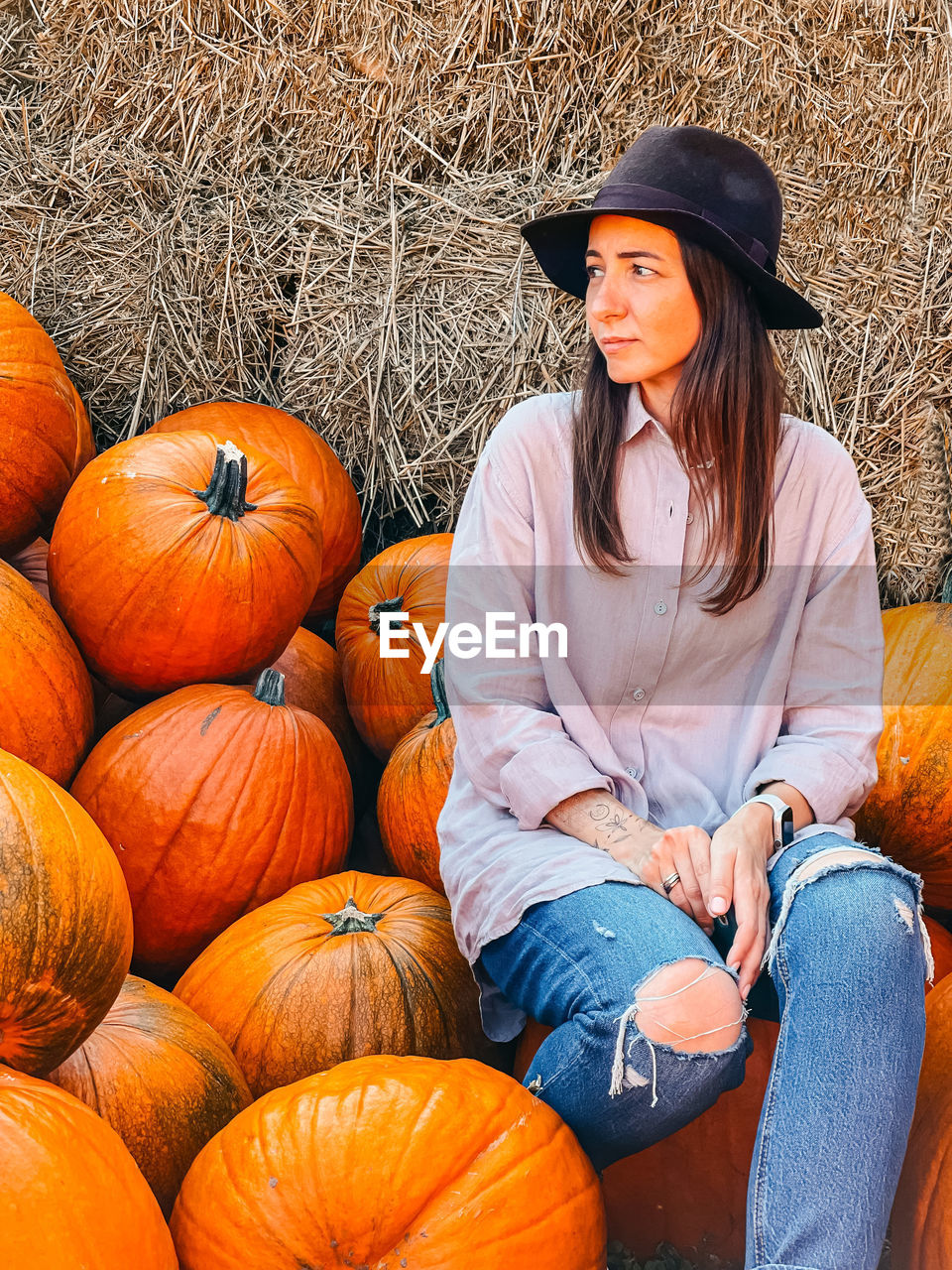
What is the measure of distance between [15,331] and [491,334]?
1173mm

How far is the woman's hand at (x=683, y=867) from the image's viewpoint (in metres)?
1.79

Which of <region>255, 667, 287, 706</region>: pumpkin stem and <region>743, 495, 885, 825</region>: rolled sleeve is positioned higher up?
<region>743, 495, 885, 825</region>: rolled sleeve

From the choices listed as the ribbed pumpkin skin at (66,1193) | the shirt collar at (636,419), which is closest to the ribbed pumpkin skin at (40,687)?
the ribbed pumpkin skin at (66,1193)

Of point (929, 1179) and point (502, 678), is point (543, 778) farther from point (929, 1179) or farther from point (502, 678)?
point (929, 1179)

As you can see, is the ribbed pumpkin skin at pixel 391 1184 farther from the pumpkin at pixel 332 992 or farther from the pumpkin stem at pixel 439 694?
the pumpkin stem at pixel 439 694

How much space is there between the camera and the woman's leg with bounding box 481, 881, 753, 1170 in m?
1.60

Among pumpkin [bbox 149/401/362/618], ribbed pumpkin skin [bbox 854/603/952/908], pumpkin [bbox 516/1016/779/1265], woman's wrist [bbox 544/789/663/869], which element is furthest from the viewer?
pumpkin [bbox 149/401/362/618]

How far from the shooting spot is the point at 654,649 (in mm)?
2039

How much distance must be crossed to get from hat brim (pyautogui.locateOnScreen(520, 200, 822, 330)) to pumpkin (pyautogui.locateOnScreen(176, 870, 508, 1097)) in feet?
3.94

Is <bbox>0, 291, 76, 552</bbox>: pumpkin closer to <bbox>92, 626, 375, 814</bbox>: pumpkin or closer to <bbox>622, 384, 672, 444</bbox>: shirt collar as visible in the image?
<bbox>92, 626, 375, 814</bbox>: pumpkin

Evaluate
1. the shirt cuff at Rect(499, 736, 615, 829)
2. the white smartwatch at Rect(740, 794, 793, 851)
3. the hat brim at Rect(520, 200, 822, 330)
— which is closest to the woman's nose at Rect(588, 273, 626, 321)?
the hat brim at Rect(520, 200, 822, 330)

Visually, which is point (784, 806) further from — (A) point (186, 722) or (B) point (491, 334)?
(B) point (491, 334)

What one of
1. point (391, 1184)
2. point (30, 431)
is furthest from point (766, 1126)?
point (30, 431)

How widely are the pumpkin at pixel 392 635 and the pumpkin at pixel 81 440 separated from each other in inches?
27.7
